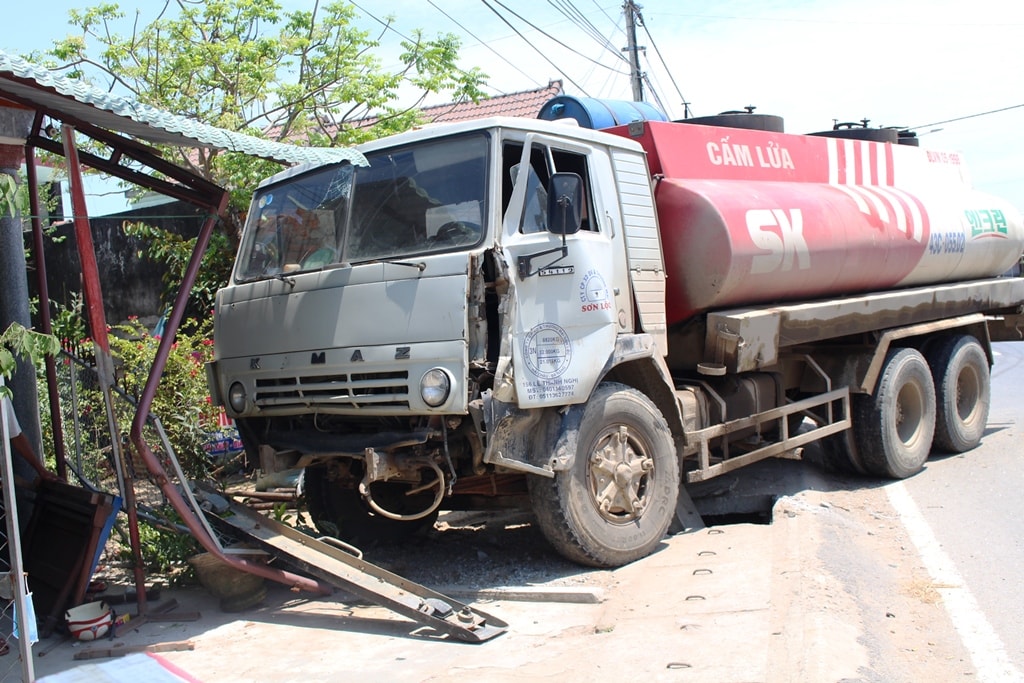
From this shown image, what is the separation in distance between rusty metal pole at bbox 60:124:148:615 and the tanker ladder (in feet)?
1.72

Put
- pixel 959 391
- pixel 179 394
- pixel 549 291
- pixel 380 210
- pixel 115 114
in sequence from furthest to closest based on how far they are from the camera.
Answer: pixel 959 391 → pixel 179 394 → pixel 380 210 → pixel 549 291 → pixel 115 114

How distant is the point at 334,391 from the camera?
527 centimetres

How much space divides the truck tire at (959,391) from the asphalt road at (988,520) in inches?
7.2

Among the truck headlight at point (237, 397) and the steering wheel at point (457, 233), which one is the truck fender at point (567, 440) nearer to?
the steering wheel at point (457, 233)

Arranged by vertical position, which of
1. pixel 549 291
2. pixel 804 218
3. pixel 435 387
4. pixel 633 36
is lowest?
pixel 435 387

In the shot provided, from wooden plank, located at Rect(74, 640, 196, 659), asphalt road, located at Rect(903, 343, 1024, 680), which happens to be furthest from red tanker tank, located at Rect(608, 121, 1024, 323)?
wooden plank, located at Rect(74, 640, 196, 659)

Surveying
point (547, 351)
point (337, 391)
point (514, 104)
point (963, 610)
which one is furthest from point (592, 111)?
point (514, 104)

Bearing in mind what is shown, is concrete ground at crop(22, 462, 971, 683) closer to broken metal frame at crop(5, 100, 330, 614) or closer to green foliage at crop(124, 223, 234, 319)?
broken metal frame at crop(5, 100, 330, 614)

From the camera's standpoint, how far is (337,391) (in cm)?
525

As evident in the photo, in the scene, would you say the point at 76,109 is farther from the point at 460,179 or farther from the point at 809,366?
the point at 809,366

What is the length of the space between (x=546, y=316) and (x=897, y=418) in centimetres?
498

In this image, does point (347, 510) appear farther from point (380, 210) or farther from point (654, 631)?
point (654, 631)

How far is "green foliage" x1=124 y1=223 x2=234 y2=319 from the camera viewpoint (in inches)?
395

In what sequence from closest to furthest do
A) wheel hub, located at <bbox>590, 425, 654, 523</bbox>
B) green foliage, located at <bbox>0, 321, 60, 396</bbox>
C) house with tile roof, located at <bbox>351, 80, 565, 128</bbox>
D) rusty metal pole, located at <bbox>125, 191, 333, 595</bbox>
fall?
1. green foliage, located at <bbox>0, 321, 60, 396</bbox>
2. rusty metal pole, located at <bbox>125, 191, 333, 595</bbox>
3. wheel hub, located at <bbox>590, 425, 654, 523</bbox>
4. house with tile roof, located at <bbox>351, 80, 565, 128</bbox>
